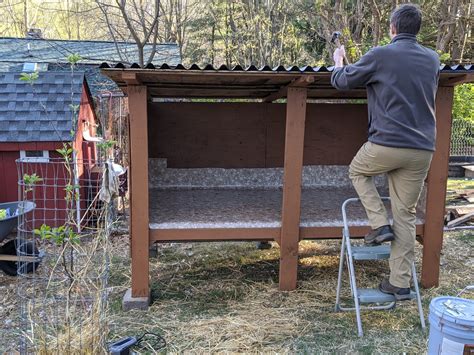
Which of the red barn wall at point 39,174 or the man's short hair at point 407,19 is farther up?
the man's short hair at point 407,19

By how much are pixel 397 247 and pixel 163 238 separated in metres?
2.19

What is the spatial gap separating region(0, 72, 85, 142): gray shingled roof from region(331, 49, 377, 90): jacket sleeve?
14.3 ft

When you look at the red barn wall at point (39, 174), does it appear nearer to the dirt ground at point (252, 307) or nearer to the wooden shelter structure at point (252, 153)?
the dirt ground at point (252, 307)

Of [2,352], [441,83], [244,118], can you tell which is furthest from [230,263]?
[441,83]

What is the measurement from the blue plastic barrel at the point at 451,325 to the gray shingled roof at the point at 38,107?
18.0ft

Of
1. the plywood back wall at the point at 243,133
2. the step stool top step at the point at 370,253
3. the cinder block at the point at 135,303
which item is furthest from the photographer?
the plywood back wall at the point at 243,133

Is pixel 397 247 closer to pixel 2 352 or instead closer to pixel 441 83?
pixel 441 83

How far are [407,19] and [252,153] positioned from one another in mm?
3215

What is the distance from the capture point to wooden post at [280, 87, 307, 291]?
4293mm

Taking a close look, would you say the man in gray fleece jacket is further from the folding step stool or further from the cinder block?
the cinder block

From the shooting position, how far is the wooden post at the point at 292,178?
429cm

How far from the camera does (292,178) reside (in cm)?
438

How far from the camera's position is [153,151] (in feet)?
20.0

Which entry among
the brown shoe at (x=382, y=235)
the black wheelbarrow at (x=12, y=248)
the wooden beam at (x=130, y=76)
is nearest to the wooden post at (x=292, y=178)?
the brown shoe at (x=382, y=235)
